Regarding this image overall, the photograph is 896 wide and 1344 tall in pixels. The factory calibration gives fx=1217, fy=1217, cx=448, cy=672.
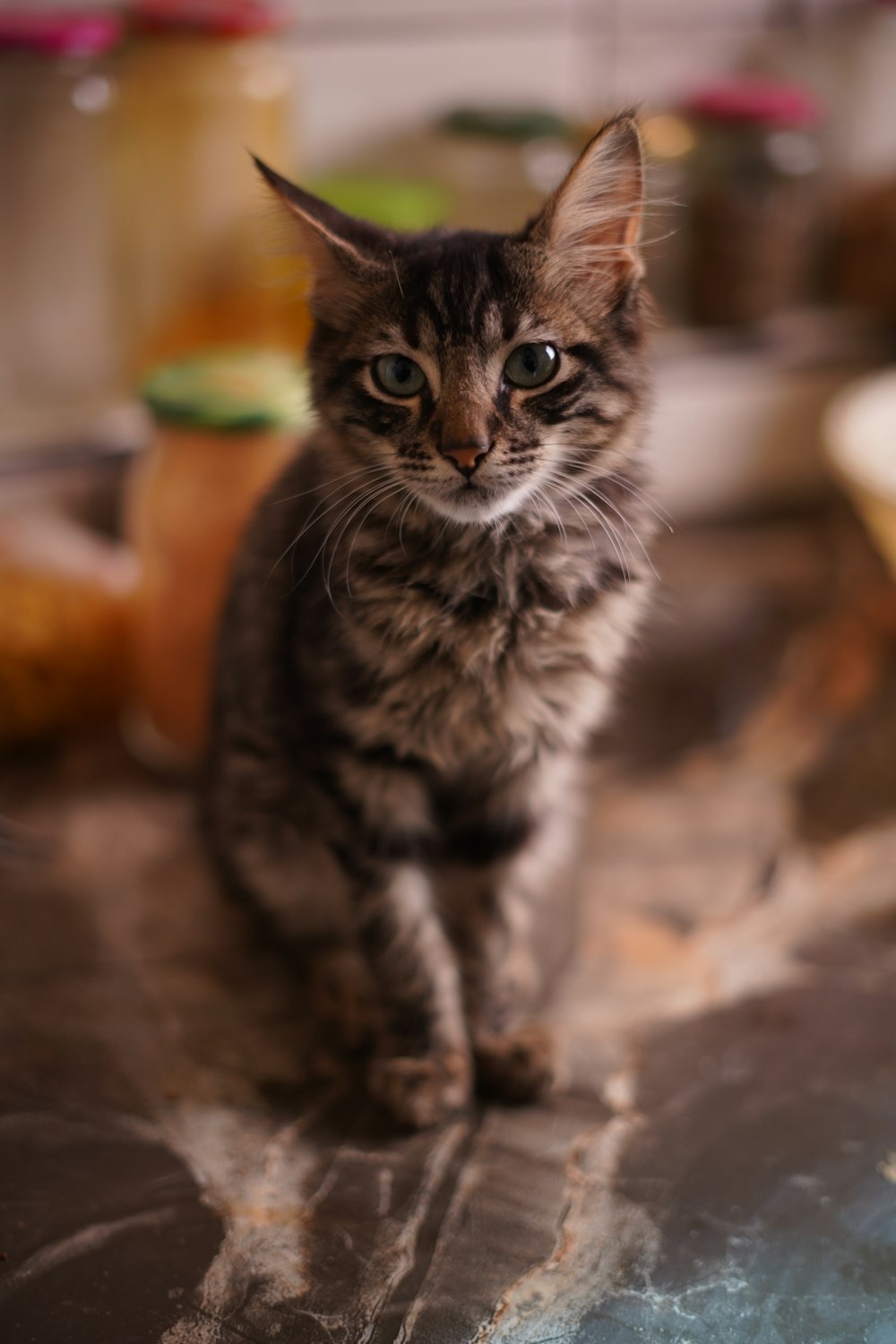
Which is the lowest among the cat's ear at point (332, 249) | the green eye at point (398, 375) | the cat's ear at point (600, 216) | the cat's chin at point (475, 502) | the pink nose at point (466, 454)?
the cat's chin at point (475, 502)

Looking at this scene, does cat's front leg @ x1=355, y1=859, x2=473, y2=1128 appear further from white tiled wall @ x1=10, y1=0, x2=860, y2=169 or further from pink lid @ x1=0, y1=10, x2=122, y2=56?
white tiled wall @ x1=10, y1=0, x2=860, y2=169

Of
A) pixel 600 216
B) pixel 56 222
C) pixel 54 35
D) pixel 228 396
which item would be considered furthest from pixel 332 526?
pixel 56 222

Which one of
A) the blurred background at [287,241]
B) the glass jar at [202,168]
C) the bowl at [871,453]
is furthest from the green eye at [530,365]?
the glass jar at [202,168]

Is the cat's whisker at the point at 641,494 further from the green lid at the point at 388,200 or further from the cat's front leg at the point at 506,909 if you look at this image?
the green lid at the point at 388,200

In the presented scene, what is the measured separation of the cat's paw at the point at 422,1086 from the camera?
3.92 feet

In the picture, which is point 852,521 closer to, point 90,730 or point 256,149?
point 256,149

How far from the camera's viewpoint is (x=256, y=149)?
201 cm

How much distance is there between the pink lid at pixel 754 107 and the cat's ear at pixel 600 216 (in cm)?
133

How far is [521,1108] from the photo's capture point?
125 centimetres

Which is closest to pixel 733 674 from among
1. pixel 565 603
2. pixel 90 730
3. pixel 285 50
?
pixel 565 603

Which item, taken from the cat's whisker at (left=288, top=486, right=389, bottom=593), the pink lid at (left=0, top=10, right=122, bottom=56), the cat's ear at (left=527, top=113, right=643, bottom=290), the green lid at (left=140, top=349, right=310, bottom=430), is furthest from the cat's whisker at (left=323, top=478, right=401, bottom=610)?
the pink lid at (left=0, top=10, right=122, bottom=56)

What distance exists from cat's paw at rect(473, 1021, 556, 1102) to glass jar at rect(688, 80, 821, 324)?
1.76 m

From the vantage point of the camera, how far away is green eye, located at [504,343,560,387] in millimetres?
1079

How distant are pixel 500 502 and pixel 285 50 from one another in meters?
1.44
